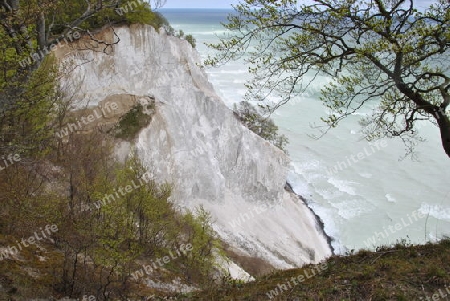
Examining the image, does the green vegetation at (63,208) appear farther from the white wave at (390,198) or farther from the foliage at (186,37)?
the white wave at (390,198)

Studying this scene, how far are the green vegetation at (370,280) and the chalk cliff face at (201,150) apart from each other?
14294mm

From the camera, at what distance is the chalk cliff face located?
73.4 feet

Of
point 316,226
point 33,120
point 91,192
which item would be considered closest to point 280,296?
point 91,192

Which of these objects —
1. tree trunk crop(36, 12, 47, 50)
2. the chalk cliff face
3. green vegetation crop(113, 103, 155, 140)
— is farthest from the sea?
tree trunk crop(36, 12, 47, 50)

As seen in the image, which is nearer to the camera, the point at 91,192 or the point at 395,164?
the point at 91,192

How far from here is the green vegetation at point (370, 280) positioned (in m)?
5.61

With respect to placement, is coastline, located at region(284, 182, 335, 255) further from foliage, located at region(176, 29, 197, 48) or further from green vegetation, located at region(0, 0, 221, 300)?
foliage, located at region(176, 29, 197, 48)

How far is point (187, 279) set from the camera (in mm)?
14344

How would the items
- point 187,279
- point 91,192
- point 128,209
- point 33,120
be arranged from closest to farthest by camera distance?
point 33,120 → point 91,192 → point 128,209 → point 187,279

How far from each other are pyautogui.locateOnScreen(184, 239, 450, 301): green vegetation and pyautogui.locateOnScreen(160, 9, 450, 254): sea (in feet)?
60.3

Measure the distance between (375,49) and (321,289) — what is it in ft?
13.2

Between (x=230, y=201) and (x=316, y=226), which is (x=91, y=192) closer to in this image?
(x=230, y=201)

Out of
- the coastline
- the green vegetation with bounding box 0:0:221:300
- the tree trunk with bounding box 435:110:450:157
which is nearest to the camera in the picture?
the green vegetation with bounding box 0:0:221:300

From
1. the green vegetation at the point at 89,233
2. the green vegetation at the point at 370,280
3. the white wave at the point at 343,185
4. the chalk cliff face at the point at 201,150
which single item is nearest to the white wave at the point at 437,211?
the white wave at the point at 343,185
